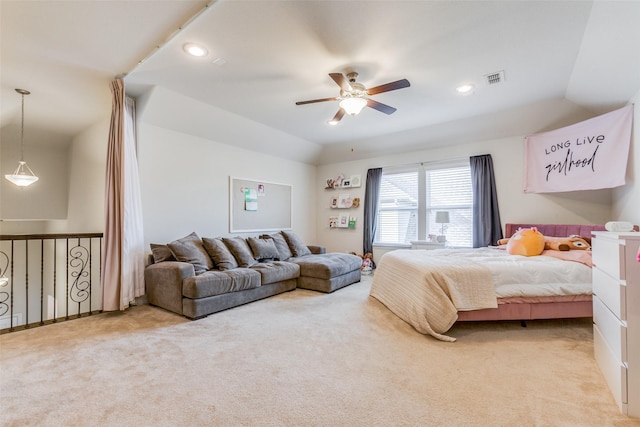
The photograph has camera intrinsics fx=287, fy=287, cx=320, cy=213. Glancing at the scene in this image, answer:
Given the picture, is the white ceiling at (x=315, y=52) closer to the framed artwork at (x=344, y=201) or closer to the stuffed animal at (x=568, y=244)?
the stuffed animal at (x=568, y=244)

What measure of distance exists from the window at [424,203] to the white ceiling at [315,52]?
1.41 m

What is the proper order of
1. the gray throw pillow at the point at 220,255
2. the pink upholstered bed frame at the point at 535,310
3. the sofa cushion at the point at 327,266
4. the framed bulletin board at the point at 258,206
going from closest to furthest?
the pink upholstered bed frame at the point at 535,310, the gray throw pillow at the point at 220,255, the sofa cushion at the point at 327,266, the framed bulletin board at the point at 258,206

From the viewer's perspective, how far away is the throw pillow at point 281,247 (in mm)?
4823

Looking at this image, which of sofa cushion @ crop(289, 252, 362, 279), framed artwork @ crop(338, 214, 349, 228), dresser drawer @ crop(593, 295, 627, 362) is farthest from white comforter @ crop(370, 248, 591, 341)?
framed artwork @ crop(338, 214, 349, 228)

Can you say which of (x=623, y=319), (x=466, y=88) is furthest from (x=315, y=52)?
(x=623, y=319)

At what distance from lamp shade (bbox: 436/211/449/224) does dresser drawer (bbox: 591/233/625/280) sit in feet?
8.66

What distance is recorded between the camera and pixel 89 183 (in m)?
4.61

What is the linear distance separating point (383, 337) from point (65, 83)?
4319 mm

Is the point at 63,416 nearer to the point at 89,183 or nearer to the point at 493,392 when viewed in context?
the point at 493,392

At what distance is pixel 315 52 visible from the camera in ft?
8.75

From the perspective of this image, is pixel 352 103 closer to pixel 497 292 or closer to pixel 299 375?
pixel 497 292

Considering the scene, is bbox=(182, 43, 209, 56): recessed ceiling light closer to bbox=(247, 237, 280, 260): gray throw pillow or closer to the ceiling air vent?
bbox=(247, 237, 280, 260): gray throw pillow

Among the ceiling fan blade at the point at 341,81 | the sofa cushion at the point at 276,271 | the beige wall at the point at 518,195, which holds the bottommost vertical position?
the sofa cushion at the point at 276,271

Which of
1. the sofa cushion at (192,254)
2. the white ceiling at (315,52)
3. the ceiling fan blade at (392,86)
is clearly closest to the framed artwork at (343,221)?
the white ceiling at (315,52)
